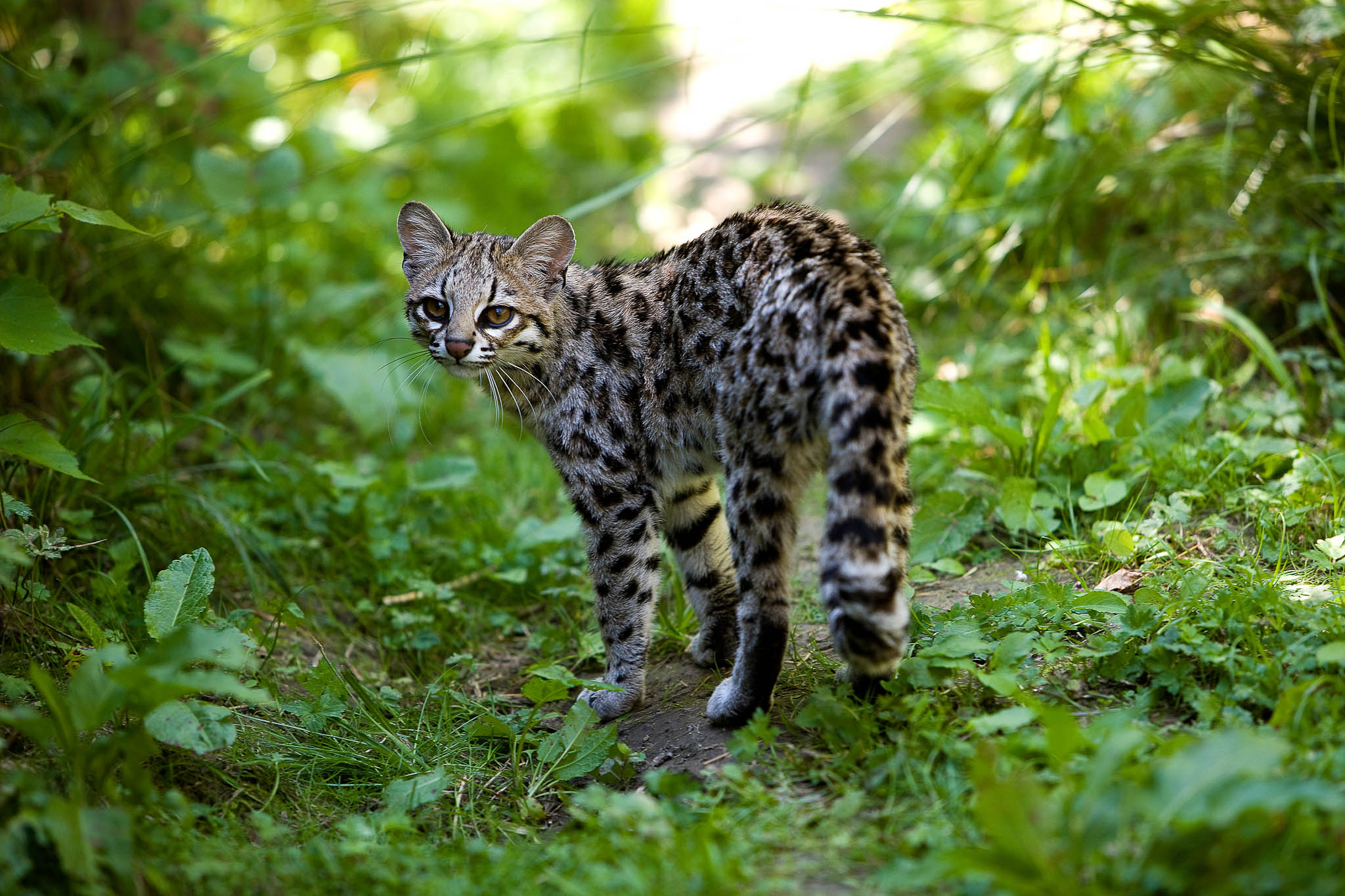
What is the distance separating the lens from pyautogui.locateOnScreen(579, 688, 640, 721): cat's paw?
14.1 ft

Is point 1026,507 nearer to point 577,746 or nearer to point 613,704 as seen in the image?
point 613,704

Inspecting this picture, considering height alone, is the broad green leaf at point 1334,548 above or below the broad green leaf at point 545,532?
above

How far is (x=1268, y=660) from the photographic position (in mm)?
3252

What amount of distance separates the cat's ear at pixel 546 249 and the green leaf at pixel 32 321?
1777 mm

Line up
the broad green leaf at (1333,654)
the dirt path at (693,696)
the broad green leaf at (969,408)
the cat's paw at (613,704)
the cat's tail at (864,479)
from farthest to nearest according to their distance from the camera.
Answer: the broad green leaf at (969,408)
the cat's paw at (613,704)
the dirt path at (693,696)
the cat's tail at (864,479)
the broad green leaf at (1333,654)

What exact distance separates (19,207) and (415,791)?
2642 millimetres

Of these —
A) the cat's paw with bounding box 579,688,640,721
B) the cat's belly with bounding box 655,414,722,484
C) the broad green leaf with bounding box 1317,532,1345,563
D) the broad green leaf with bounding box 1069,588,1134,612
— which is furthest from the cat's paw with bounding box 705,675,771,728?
the broad green leaf with bounding box 1317,532,1345,563

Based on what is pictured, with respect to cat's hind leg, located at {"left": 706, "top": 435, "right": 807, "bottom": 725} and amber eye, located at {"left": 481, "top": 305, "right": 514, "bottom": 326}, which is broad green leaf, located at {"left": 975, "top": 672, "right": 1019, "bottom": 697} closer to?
cat's hind leg, located at {"left": 706, "top": 435, "right": 807, "bottom": 725}

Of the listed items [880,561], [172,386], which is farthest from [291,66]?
[880,561]

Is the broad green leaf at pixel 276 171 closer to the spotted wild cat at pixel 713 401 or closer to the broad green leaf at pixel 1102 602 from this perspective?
the spotted wild cat at pixel 713 401

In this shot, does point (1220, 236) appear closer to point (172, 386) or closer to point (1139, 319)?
point (1139, 319)

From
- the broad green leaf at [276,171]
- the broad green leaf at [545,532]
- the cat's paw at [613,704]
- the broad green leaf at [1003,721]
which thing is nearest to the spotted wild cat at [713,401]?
the cat's paw at [613,704]

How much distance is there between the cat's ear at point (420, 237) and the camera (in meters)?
4.75

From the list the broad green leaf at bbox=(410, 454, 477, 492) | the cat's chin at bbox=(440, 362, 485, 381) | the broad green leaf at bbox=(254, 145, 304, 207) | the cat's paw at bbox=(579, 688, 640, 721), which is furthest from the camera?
the broad green leaf at bbox=(254, 145, 304, 207)
